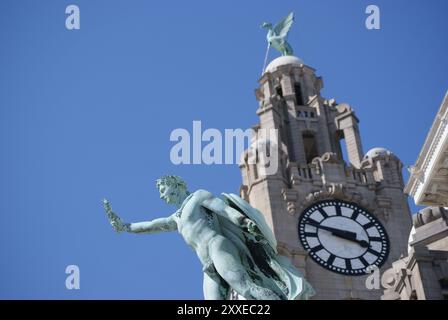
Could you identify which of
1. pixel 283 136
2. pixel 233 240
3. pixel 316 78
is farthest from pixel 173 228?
pixel 316 78

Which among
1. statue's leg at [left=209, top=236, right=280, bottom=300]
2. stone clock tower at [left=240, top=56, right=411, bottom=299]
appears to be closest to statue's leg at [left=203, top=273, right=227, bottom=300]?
statue's leg at [left=209, top=236, right=280, bottom=300]

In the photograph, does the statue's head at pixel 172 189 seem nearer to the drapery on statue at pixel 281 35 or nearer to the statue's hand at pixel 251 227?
the statue's hand at pixel 251 227

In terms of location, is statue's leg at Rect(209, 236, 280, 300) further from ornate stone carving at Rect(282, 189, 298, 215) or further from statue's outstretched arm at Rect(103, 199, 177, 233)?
ornate stone carving at Rect(282, 189, 298, 215)

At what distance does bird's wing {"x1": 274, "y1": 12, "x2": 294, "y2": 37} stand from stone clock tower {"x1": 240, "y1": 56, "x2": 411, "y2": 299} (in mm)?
3541

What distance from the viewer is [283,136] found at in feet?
206

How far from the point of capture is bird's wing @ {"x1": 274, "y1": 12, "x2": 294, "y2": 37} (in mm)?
70688

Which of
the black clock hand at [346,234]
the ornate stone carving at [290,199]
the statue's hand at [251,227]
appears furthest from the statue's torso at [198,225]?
the ornate stone carving at [290,199]

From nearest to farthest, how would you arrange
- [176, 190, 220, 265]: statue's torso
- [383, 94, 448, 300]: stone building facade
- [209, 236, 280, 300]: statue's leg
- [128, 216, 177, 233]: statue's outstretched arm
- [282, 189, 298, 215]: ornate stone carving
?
[209, 236, 280, 300]: statue's leg
[176, 190, 220, 265]: statue's torso
[128, 216, 177, 233]: statue's outstretched arm
[383, 94, 448, 300]: stone building facade
[282, 189, 298, 215]: ornate stone carving

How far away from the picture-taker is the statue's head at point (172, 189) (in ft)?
76.9

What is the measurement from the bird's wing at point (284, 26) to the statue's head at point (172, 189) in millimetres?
47567

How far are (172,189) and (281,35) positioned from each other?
4771 cm
